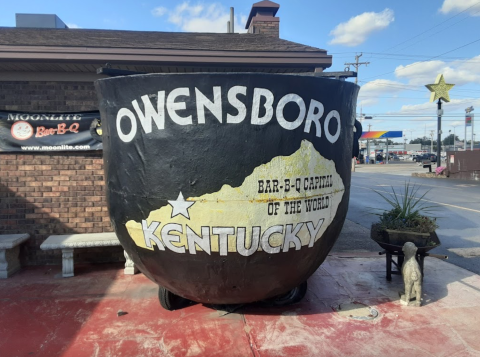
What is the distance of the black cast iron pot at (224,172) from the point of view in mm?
2648

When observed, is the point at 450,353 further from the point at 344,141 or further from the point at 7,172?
the point at 7,172

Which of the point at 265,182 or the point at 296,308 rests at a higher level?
the point at 265,182

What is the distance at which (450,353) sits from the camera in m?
2.97

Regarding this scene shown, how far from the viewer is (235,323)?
3.45m

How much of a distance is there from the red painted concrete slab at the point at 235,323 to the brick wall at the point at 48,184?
0.82 metres

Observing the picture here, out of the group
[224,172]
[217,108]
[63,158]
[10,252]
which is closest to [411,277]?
[224,172]

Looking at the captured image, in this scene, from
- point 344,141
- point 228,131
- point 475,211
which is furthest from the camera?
point 475,211

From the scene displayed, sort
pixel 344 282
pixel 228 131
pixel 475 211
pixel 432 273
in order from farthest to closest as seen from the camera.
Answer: pixel 475 211 → pixel 432 273 → pixel 344 282 → pixel 228 131

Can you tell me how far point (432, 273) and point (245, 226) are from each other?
11.7 ft

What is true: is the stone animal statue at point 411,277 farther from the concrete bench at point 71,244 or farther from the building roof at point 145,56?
the concrete bench at point 71,244

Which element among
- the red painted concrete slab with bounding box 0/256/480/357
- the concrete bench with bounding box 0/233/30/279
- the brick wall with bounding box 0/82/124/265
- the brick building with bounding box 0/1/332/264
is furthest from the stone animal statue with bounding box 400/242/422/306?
the concrete bench with bounding box 0/233/30/279

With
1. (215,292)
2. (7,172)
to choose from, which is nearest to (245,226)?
(215,292)

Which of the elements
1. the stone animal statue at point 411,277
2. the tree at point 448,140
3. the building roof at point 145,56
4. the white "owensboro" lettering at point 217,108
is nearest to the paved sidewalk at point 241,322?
the stone animal statue at point 411,277

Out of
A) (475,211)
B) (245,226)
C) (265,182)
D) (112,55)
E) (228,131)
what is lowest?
(475,211)
